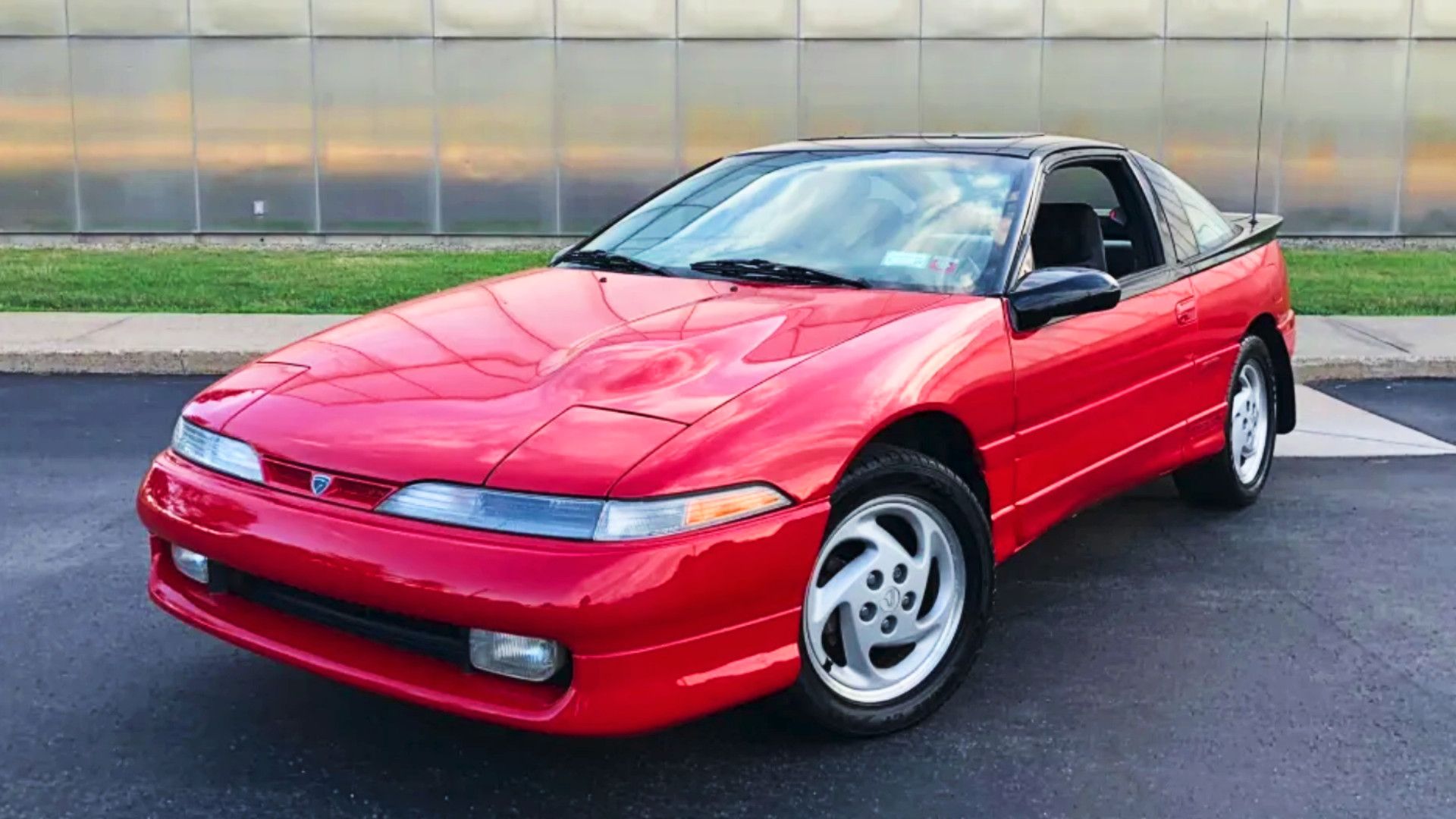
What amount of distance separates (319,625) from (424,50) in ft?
48.0

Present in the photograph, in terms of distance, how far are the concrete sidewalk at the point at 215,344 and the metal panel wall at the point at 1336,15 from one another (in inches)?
306

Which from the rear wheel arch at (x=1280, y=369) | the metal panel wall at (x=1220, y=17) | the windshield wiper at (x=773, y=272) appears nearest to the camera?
the windshield wiper at (x=773, y=272)

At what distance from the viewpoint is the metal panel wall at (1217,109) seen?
656 inches

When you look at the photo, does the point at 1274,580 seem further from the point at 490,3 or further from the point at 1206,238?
the point at 490,3

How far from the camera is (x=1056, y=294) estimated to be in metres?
3.88

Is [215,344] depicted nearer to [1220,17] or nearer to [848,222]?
[848,222]

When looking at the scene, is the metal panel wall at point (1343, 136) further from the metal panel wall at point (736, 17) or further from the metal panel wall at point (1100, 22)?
the metal panel wall at point (736, 17)

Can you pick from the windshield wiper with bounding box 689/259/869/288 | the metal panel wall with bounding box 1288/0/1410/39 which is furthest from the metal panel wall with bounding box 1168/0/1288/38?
the windshield wiper with bounding box 689/259/869/288

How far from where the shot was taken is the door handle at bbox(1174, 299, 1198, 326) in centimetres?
470

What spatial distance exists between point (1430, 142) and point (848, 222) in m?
15.2

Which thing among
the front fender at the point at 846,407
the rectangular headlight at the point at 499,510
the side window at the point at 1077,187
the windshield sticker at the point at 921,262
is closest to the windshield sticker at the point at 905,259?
the windshield sticker at the point at 921,262

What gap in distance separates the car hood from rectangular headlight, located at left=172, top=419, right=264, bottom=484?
0.11ft

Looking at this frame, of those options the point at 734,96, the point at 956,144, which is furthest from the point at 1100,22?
the point at 956,144

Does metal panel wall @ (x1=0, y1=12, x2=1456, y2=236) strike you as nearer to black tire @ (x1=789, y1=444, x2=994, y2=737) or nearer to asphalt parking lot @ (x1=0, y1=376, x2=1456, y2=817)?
asphalt parking lot @ (x1=0, y1=376, x2=1456, y2=817)
